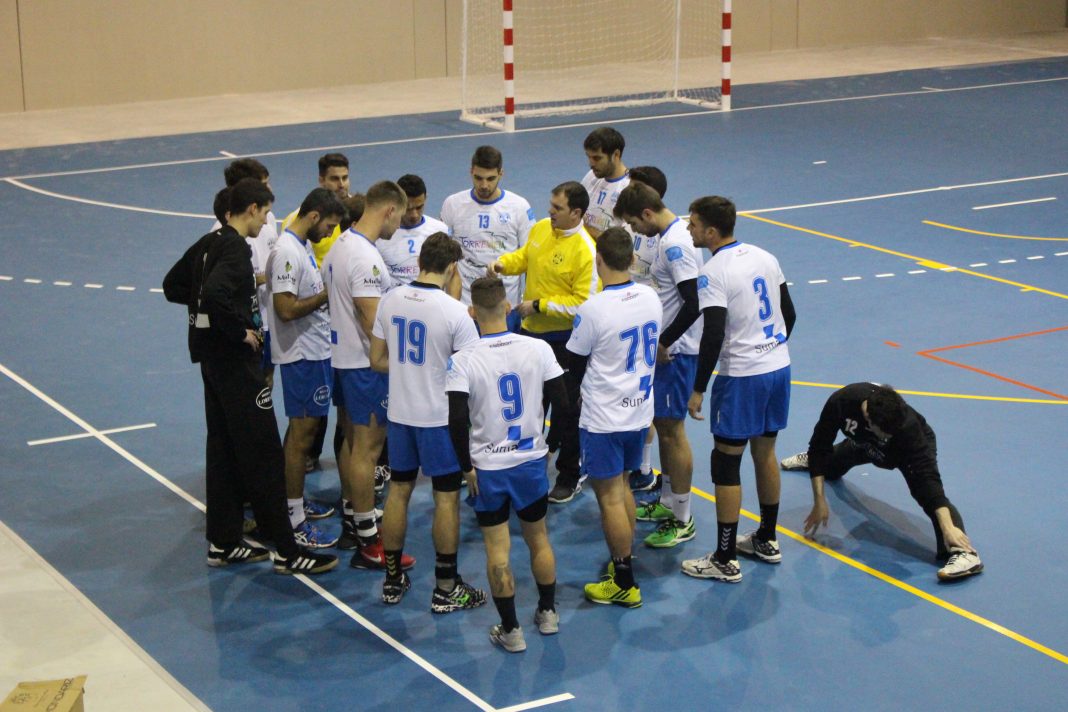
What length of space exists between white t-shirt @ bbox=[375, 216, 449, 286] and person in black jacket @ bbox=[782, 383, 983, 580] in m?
2.96

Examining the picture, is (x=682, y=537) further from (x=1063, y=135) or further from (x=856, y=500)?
(x=1063, y=135)

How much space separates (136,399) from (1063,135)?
644 inches

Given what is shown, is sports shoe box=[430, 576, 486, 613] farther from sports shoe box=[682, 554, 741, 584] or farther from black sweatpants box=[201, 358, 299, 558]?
sports shoe box=[682, 554, 741, 584]

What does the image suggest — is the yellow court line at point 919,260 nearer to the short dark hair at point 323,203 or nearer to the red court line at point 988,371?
the red court line at point 988,371

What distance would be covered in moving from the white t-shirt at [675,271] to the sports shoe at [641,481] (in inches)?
51.2

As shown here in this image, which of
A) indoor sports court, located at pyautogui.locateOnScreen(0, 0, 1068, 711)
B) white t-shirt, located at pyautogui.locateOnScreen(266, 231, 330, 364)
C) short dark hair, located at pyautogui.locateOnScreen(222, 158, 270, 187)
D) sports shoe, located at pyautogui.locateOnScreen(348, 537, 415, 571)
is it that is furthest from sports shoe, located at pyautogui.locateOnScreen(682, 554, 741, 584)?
short dark hair, located at pyautogui.locateOnScreen(222, 158, 270, 187)

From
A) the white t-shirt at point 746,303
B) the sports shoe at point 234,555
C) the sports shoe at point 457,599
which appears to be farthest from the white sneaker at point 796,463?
the sports shoe at point 234,555

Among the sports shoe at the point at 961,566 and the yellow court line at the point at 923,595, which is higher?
the sports shoe at the point at 961,566

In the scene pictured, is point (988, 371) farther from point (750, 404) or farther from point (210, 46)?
point (210, 46)

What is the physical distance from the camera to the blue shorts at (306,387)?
8.69m

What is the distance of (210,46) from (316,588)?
19.6 meters

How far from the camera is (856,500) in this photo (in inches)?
370

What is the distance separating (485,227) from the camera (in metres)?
9.80

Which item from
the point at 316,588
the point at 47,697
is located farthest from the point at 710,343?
the point at 47,697
